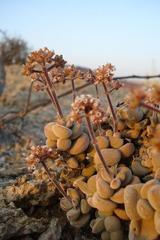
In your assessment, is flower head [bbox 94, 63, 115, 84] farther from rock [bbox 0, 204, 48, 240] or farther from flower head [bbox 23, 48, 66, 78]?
rock [bbox 0, 204, 48, 240]

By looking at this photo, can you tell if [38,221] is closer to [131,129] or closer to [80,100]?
[131,129]

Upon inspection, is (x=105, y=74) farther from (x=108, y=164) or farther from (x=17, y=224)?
(x=17, y=224)

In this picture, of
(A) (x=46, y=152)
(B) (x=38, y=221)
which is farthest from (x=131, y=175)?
(B) (x=38, y=221)

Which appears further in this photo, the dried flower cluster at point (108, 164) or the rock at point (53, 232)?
the rock at point (53, 232)

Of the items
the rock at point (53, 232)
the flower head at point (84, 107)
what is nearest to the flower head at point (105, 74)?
the flower head at point (84, 107)

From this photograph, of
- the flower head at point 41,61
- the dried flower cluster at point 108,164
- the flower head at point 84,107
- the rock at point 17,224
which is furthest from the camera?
the rock at point 17,224

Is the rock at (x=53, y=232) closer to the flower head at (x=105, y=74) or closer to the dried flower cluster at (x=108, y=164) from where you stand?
the dried flower cluster at (x=108, y=164)

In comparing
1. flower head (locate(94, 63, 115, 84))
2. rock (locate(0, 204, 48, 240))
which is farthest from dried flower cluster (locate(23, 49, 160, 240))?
rock (locate(0, 204, 48, 240))

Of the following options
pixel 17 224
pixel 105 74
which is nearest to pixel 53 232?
pixel 17 224

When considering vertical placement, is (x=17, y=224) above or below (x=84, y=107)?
below

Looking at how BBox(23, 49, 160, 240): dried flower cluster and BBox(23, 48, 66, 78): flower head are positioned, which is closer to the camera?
BBox(23, 49, 160, 240): dried flower cluster

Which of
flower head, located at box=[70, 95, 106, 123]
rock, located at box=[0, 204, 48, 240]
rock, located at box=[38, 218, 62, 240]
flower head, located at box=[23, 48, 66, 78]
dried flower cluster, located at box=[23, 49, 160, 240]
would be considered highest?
flower head, located at box=[23, 48, 66, 78]

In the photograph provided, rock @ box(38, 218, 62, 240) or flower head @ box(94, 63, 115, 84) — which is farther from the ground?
flower head @ box(94, 63, 115, 84)
